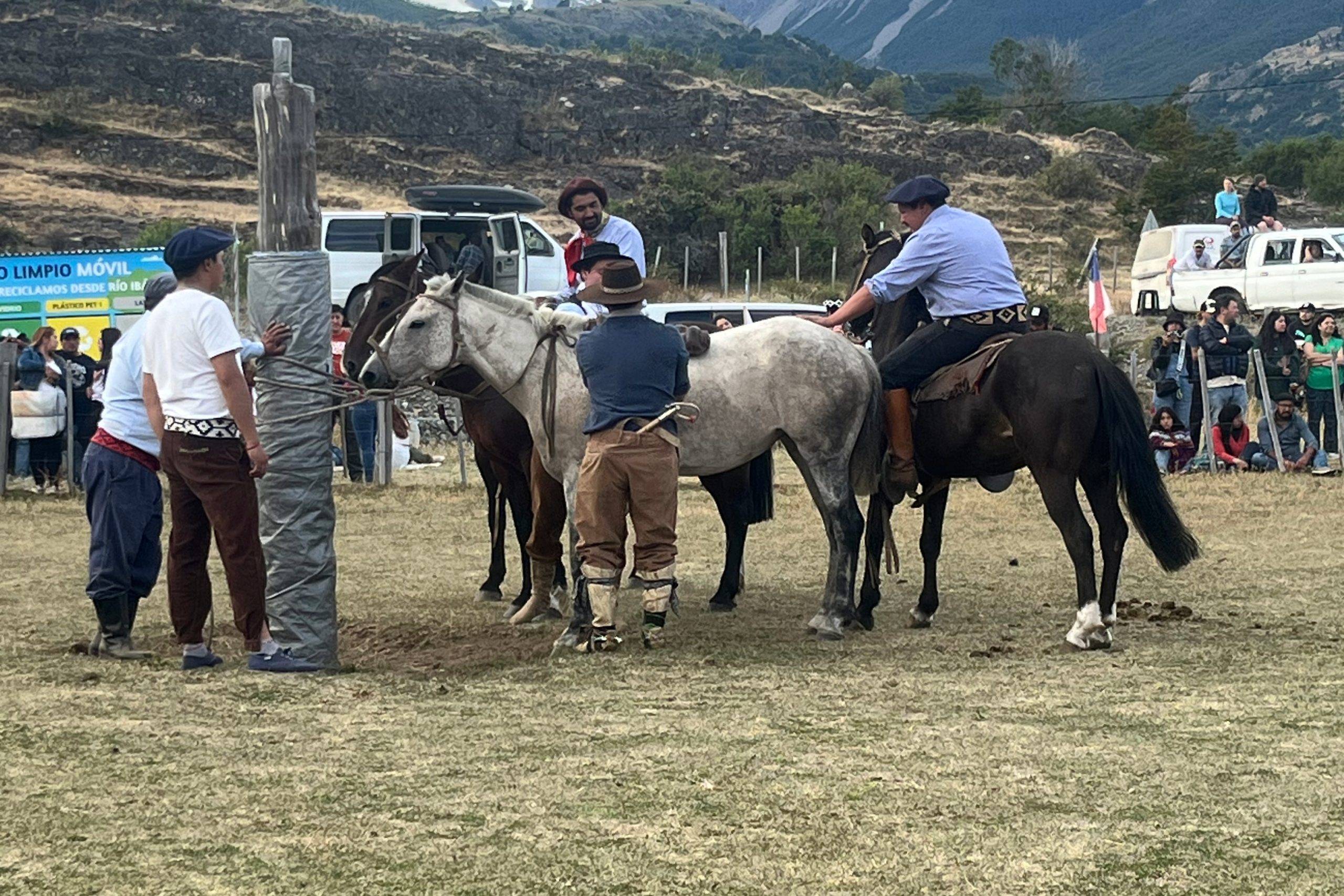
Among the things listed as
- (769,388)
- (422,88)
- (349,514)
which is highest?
(422,88)

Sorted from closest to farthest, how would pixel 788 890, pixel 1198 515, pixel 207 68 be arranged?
pixel 788 890
pixel 1198 515
pixel 207 68

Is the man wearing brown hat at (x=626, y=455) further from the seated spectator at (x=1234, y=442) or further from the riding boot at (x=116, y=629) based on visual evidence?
the seated spectator at (x=1234, y=442)

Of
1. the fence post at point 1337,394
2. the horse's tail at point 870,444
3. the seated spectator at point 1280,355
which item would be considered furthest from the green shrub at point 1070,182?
the horse's tail at point 870,444

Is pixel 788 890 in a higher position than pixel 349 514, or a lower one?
higher

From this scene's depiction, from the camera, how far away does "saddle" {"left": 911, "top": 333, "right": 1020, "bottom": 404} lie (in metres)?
8.70

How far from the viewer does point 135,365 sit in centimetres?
807

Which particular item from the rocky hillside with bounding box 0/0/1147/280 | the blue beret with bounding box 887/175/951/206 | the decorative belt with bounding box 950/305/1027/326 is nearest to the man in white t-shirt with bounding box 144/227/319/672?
the blue beret with bounding box 887/175/951/206

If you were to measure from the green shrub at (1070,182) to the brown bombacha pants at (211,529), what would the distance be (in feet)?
185

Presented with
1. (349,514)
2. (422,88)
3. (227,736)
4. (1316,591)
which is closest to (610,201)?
(422,88)

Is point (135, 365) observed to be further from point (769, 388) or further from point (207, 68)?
point (207, 68)

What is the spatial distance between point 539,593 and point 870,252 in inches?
Answer: 111

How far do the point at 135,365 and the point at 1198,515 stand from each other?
9.49m

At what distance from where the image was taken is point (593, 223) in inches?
402

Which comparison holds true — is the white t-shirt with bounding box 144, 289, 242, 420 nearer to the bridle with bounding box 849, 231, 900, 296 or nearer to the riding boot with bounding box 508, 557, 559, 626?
the riding boot with bounding box 508, 557, 559, 626
